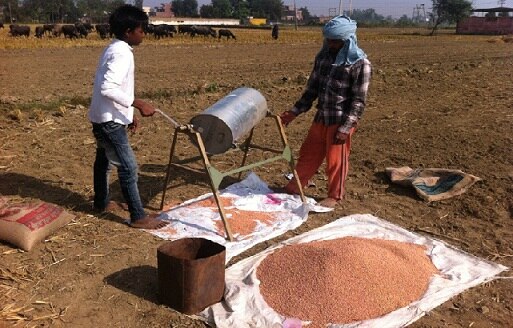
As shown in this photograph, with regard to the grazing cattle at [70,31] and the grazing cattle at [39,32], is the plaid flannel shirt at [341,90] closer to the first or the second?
the grazing cattle at [39,32]

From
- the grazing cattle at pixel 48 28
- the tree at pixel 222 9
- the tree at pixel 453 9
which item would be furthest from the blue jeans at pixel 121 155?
the tree at pixel 222 9

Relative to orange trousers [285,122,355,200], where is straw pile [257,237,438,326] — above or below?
below

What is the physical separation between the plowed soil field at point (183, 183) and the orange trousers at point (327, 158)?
25cm

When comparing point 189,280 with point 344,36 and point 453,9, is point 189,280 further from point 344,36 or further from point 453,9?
point 453,9

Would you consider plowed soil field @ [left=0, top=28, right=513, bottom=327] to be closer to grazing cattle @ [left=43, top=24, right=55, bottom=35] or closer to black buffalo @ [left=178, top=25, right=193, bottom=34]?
grazing cattle @ [left=43, top=24, right=55, bottom=35]

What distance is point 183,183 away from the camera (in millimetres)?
5629

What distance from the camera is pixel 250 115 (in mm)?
4613

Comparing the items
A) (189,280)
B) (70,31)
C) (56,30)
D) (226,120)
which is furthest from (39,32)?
(189,280)

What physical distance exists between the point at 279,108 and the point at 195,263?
6.67 meters

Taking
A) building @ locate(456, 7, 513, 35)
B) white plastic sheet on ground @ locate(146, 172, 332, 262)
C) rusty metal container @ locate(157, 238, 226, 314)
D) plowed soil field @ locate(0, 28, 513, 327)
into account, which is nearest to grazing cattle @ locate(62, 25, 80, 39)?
plowed soil field @ locate(0, 28, 513, 327)

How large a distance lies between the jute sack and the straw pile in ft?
5.79

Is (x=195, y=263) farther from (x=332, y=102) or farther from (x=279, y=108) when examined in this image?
(x=279, y=108)

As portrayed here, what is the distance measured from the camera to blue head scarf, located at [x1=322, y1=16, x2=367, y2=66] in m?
4.53

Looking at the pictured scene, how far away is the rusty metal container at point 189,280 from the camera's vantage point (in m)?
3.10
